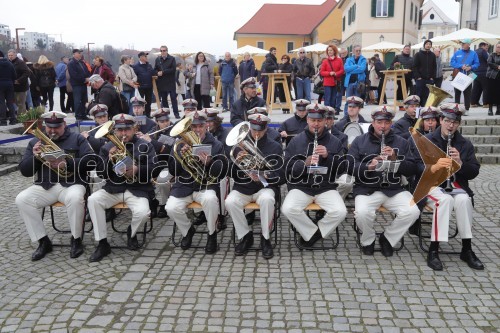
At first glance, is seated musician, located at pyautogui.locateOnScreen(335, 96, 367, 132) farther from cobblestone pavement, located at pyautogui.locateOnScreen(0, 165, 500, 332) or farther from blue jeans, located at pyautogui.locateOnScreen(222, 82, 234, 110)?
blue jeans, located at pyautogui.locateOnScreen(222, 82, 234, 110)

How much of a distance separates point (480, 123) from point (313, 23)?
179ft

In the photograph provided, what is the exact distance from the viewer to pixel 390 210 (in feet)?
19.0

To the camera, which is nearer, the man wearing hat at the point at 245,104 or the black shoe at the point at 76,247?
the black shoe at the point at 76,247

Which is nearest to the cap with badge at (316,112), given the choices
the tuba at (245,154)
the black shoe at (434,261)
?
the tuba at (245,154)

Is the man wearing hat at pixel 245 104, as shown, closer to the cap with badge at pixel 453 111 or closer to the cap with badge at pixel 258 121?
the cap with badge at pixel 258 121

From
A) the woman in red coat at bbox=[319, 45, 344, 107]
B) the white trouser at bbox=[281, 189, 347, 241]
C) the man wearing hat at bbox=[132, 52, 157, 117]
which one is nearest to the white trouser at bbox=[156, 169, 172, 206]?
the white trouser at bbox=[281, 189, 347, 241]

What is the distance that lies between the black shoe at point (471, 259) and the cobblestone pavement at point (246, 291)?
8cm

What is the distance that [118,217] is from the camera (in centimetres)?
744

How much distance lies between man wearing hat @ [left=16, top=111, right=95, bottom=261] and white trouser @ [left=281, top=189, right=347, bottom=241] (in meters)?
2.56

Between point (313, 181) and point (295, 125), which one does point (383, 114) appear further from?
point (295, 125)

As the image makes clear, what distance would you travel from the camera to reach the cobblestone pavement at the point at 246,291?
4195mm

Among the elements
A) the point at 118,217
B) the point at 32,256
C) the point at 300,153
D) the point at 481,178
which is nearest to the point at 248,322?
the point at 300,153

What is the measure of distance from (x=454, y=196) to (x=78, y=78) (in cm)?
1094

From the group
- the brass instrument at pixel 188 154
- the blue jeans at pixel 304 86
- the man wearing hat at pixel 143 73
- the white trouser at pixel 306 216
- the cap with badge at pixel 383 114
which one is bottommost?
the white trouser at pixel 306 216
